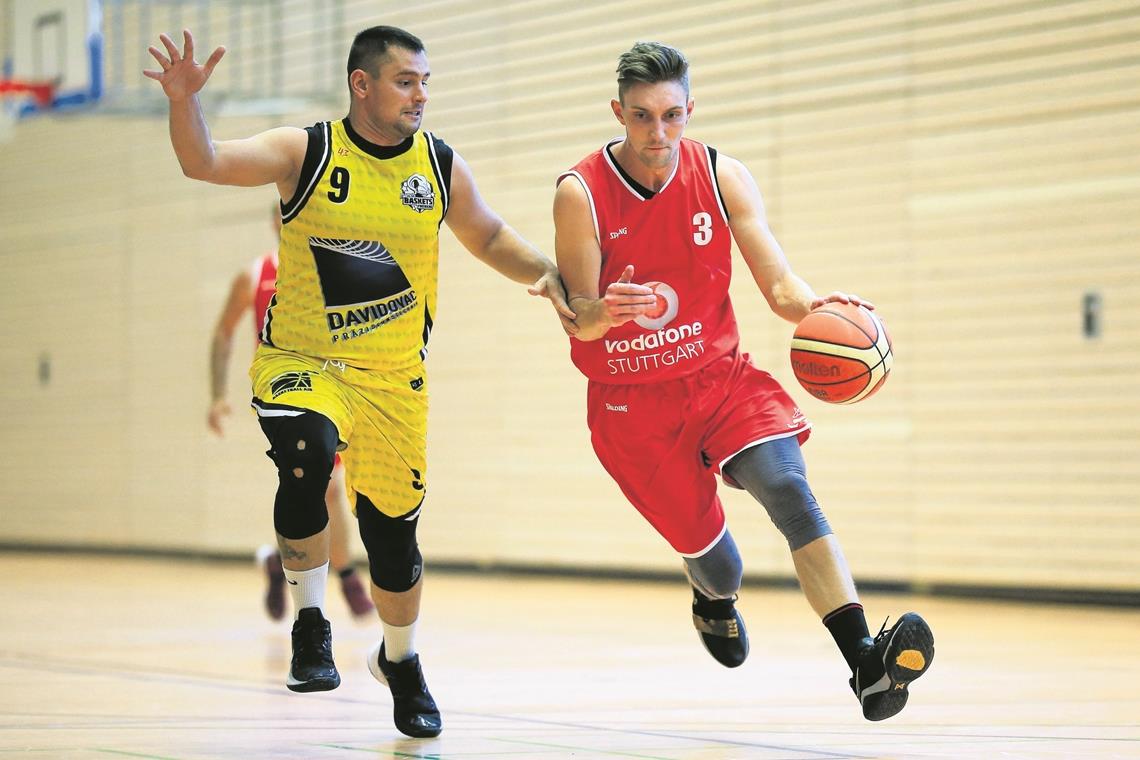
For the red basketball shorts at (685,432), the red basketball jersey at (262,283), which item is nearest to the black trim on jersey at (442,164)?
the red basketball shorts at (685,432)

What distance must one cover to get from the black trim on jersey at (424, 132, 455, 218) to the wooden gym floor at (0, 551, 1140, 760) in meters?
1.67

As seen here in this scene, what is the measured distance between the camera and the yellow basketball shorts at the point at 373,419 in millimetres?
4898

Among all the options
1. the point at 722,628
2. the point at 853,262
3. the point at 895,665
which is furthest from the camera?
the point at 853,262

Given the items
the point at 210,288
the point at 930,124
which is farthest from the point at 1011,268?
the point at 210,288

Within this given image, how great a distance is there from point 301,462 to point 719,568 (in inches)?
62.1

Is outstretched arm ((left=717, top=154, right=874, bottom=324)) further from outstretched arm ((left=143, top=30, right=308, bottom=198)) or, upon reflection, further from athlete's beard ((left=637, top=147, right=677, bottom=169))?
outstretched arm ((left=143, top=30, right=308, bottom=198))

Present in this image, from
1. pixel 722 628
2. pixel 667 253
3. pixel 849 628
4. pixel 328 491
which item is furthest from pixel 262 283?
pixel 849 628

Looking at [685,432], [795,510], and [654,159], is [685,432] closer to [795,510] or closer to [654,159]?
[795,510]

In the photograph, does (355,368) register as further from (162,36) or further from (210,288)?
(210,288)

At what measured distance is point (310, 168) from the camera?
4.95 m

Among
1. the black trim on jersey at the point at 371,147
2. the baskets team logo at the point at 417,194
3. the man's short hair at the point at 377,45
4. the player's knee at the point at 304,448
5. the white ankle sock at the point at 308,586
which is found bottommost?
the white ankle sock at the point at 308,586

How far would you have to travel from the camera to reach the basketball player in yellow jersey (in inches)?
191

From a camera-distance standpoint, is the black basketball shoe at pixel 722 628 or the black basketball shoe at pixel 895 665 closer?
the black basketball shoe at pixel 895 665

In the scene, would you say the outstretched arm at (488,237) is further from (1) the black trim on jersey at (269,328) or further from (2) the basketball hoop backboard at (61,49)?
(2) the basketball hoop backboard at (61,49)
